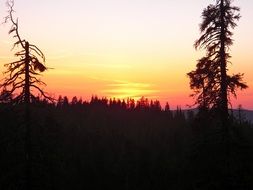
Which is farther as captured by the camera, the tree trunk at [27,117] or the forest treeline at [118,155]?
the tree trunk at [27,117]

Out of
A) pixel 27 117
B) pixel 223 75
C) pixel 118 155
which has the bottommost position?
pixel 118 155

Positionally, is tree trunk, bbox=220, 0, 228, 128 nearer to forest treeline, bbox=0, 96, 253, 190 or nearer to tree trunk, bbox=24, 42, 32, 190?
forest treeline, bbox=0, 96, 253, 190

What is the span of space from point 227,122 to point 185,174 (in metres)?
79.1

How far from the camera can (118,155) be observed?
116 metres

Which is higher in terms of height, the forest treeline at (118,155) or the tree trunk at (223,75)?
the tree trunk at (223,75)

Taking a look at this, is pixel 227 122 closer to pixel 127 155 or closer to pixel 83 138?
pixel 127 155

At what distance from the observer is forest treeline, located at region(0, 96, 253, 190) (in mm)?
22703

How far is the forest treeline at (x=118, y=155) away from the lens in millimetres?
22703

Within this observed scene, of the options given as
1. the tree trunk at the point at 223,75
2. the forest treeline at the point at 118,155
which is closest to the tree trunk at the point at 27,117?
the forest treeline at the point at 118,155

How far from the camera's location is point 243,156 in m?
22.4

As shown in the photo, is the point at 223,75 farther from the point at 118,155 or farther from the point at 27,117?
the point at 118,155

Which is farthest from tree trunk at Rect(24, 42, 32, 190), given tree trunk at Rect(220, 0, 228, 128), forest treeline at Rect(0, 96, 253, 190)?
tree trunk at Rect(220, 0, 228, 128)

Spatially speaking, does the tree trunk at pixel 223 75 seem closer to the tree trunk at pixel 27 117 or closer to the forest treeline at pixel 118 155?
the forest treeline at pixel 118 155

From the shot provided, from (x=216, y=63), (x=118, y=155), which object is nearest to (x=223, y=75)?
(x=216, y=63)
